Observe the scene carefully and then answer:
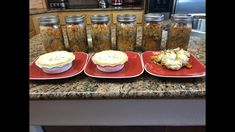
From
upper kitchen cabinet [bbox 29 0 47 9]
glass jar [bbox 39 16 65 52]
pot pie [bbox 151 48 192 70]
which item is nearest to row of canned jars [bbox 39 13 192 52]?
glass jar [bbox 39 16 65 52]

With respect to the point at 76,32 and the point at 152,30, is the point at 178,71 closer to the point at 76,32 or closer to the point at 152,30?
the point at 152,30

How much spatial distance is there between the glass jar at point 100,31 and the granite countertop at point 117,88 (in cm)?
20

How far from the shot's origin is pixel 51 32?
0.67 meters

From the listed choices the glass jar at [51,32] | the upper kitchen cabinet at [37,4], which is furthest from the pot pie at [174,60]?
the upper kitchen cabinet at [37,4]

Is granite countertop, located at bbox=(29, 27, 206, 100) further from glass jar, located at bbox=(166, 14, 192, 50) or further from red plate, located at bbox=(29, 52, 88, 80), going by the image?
glass jar, located at bbox=(166, 14, 192, 50)

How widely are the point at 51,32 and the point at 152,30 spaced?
0.42 meters

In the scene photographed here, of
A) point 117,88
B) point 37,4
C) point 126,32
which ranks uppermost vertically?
point 37,4

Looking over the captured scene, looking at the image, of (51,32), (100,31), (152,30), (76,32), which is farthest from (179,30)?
(51,32)

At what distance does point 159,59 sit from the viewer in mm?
596

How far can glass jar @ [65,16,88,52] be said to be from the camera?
67 cm

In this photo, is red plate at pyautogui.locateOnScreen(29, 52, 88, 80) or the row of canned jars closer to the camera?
red plate at pyautogui.locateOnScreen(29, 52, 88, 80)
